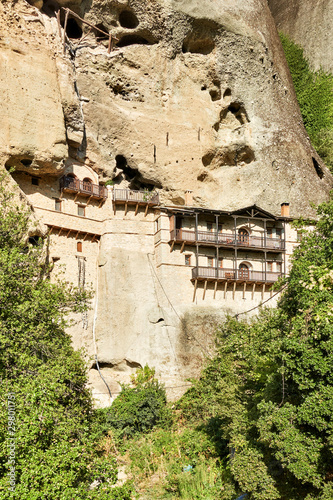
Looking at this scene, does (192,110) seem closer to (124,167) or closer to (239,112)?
(239,112)

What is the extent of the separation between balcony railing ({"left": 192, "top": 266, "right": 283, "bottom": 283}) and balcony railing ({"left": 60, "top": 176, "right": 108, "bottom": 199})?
677 centimetres

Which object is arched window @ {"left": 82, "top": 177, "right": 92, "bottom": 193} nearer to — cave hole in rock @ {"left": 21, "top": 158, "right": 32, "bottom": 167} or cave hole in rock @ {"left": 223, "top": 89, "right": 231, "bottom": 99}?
cave hole in rock @ {"left": 21, "top": 158, "right": 32, "bottom": 167}

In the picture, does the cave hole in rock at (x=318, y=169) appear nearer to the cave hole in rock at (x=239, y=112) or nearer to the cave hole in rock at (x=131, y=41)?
the cave hole in rock at (x=239, y=112)

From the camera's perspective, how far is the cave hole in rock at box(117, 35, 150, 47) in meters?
34.5

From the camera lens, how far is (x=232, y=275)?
30609mm

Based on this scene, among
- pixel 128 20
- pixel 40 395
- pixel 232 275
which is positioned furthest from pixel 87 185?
pixel 40 395

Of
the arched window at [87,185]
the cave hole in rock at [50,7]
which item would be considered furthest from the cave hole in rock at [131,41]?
the arched window at [87,185]

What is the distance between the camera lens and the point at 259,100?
35.0 meters

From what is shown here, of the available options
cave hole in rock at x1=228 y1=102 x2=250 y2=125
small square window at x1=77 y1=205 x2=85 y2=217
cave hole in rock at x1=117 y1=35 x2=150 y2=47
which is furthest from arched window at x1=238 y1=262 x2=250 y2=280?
cave hole in rock at x1=117 y1=35 x2=150 y2=47

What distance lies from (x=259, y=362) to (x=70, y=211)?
1523 cm

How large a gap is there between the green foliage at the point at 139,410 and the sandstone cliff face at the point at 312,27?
115 feet

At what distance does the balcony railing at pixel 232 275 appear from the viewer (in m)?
29.7

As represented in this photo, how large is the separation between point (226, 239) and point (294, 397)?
1704 centimetres

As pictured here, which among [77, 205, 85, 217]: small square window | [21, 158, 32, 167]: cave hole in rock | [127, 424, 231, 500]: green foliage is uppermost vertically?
[21, 158, 32, 167]: cave hole in rock
